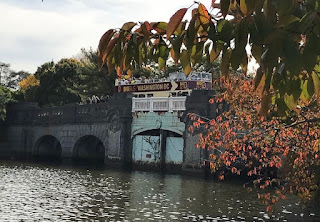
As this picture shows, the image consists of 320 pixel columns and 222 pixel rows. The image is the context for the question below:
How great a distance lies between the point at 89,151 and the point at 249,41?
151 ft

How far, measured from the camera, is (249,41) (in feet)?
8.81

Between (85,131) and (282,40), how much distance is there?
42.5 meters

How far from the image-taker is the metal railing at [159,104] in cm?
3566

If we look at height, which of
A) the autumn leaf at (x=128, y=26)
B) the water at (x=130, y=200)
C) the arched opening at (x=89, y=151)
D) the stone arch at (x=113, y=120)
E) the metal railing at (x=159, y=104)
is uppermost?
the metal railing at (x=159, y=104)

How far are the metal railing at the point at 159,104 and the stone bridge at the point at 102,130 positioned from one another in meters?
0.31

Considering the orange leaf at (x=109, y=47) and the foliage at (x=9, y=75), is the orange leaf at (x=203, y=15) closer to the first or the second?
the orange leaf at (x=109, y=47)

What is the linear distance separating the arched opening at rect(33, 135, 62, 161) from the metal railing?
13.9 meters

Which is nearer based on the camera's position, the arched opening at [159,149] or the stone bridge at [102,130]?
the stone bridge at [102,130]

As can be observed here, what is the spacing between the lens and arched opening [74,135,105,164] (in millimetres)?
45688

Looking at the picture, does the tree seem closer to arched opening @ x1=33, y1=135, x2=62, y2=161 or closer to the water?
the water

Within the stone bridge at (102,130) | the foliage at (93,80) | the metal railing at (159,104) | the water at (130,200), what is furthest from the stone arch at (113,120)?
the foliage at (93,80)

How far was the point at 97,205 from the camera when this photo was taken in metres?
19.8

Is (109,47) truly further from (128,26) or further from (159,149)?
(159,149)

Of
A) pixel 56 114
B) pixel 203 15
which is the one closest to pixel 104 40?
pixel 203 15
